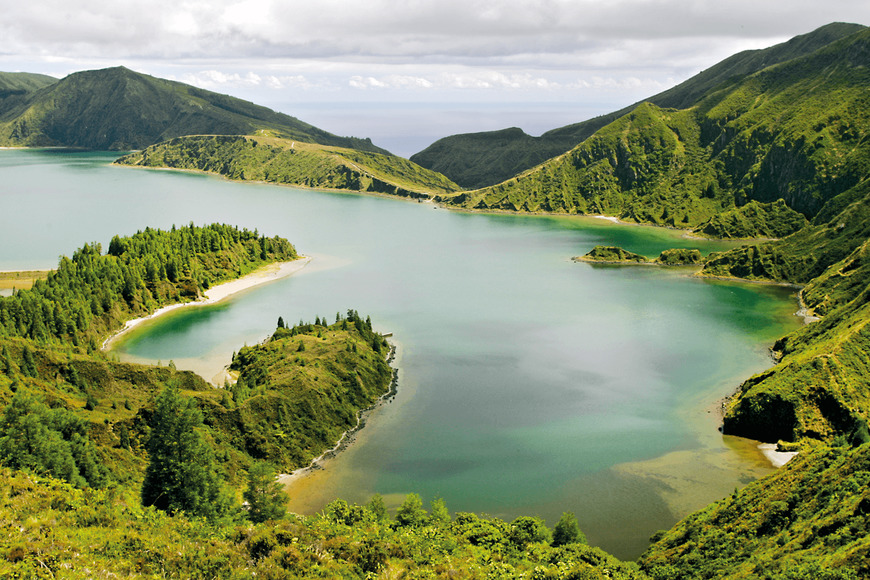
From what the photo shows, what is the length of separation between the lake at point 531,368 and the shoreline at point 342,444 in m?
0.93

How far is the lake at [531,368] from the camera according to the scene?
5866 centimetres

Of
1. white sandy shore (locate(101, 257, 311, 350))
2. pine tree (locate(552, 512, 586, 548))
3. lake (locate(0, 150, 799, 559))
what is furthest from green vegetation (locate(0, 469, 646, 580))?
white sandy shore (locate(101, 257, 311, 350))

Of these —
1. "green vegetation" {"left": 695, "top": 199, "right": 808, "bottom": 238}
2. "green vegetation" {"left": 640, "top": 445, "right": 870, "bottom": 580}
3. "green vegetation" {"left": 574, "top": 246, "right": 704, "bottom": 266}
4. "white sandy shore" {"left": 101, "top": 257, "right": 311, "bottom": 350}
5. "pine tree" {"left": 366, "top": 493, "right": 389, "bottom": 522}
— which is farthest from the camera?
"green vegetation" {"left": 695, "top": 199, "right": 808, "bottom": 238}

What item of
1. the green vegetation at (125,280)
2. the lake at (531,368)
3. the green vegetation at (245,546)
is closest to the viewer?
the green vegetation at (245,546)

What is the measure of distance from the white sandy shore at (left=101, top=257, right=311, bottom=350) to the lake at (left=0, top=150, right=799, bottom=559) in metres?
3.01

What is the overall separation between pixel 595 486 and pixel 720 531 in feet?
44.4

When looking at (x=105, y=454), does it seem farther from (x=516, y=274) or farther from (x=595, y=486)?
(x=516, y=274)

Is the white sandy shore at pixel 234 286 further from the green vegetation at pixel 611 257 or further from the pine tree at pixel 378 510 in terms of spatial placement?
the green vegetation at pixel 611 257

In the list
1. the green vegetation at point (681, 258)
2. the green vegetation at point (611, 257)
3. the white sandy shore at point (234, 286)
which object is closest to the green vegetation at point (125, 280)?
the white sandy shore at point (234, 286)

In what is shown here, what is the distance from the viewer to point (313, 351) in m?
81.8

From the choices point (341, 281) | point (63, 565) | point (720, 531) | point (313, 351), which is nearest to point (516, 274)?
point (341, 281)

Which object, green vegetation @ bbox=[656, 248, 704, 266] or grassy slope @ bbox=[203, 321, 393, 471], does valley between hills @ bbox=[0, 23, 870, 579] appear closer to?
grassy slope @ bbox=[203, 321, 393, 471]

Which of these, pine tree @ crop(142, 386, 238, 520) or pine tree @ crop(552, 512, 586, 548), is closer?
pine tree @ crop(142, 386, 238, 520)

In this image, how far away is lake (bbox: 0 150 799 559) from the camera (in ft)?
192
